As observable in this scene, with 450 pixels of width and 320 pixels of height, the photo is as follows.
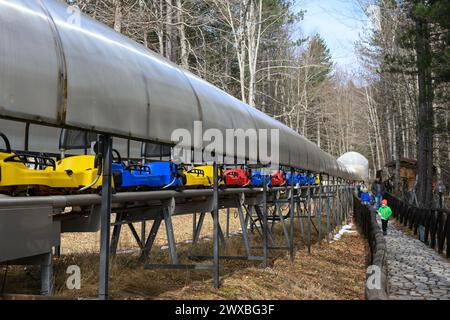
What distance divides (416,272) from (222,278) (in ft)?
16.4

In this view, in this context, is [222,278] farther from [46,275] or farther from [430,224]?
[430,224]

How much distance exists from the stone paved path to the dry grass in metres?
0.68

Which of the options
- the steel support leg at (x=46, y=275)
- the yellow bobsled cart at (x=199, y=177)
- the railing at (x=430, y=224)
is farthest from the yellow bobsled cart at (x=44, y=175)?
the railing at (x=430, y=224)

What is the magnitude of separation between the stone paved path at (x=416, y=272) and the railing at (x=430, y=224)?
0.28 meters

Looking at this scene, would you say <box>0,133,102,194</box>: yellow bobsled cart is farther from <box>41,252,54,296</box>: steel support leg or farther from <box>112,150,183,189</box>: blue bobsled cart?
<box>41,252,54,296</box>: steel support leg

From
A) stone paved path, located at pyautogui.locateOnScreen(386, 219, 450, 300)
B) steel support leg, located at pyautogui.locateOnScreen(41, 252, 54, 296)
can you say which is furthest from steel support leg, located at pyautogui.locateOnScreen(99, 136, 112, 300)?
stone paved path, located at pyautogui.locateOnScreen(386, 219, 450, 300)

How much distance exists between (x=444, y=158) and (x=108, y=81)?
4195 centimetres

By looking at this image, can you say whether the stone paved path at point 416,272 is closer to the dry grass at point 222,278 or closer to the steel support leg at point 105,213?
the dry grass at point 222,278

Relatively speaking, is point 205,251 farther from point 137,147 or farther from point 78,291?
point 78,291

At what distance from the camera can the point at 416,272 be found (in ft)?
37.1

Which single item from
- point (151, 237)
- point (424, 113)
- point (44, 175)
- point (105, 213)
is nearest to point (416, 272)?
point (151, 237)

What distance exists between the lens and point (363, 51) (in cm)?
3716

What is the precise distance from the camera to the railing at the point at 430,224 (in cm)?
1452

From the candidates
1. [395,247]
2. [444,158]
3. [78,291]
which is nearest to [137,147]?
[78,291]
